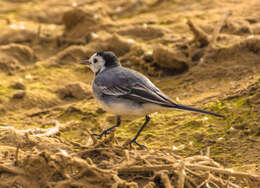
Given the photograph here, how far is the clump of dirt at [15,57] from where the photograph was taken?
8695 mm

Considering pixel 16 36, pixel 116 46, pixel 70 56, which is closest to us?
pixel 116 46

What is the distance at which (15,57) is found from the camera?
8.94m

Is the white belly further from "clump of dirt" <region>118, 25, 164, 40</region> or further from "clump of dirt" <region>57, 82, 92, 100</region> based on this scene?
"clump of dirt" <region>118, 25, 164, 40</region>

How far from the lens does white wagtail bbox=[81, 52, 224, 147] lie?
4.72 metres

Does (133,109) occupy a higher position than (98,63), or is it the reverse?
(98,63)

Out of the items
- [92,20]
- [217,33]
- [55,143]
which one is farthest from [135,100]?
[92,20]

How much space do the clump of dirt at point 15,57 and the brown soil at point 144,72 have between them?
0.02 metres

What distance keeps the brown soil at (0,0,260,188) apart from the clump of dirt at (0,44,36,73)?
20mm

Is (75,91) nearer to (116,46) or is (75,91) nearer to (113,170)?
(116,46)

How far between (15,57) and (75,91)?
2.09m

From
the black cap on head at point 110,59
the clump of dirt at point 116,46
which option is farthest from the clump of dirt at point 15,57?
the black cap on head at point 110,59

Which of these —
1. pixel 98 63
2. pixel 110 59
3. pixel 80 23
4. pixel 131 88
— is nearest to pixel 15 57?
pixel 80 23

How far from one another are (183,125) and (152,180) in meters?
2.09

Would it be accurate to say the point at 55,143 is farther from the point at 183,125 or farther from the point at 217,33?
the point at 217,33
